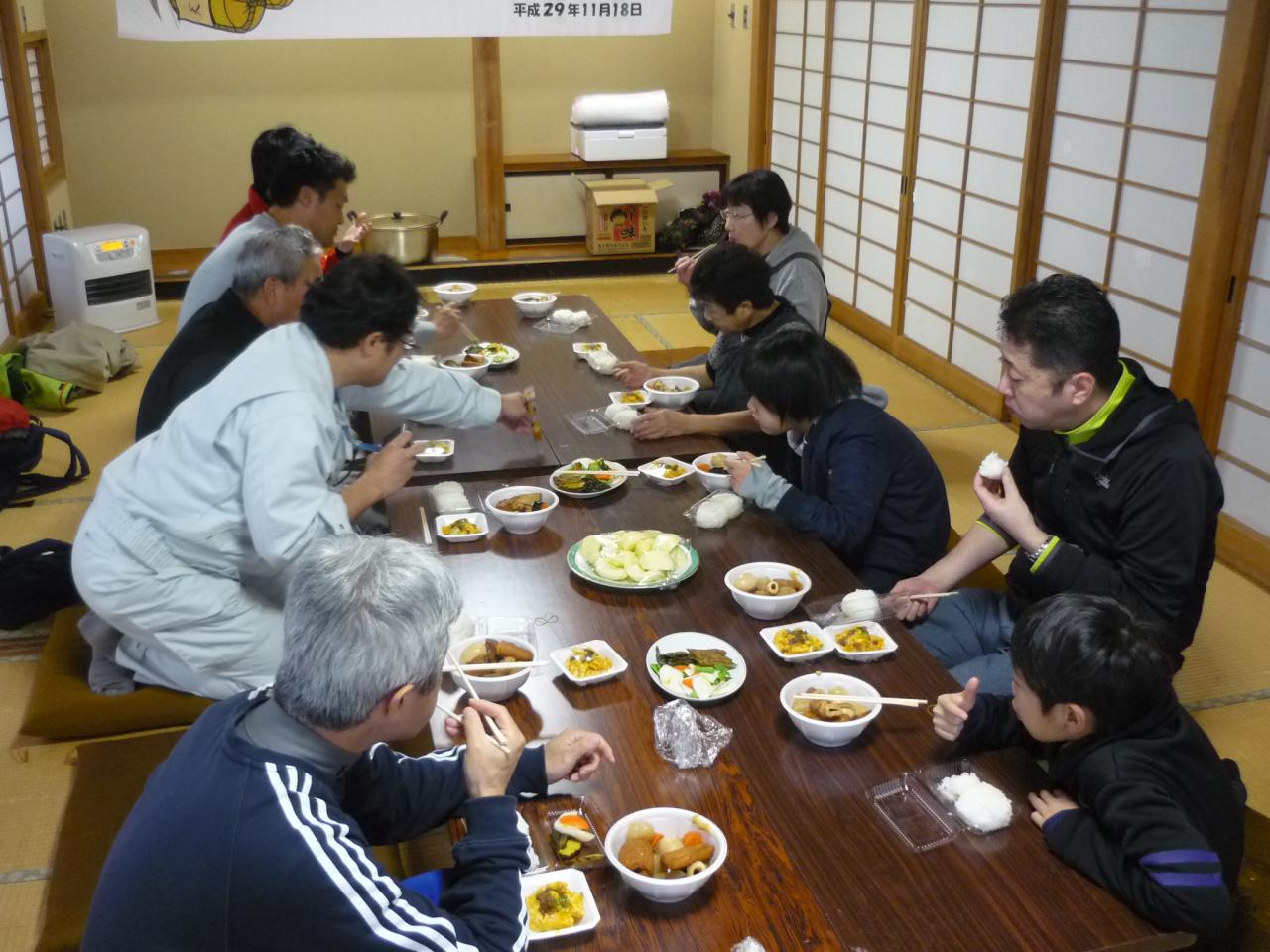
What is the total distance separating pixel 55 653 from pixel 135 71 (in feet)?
19.8

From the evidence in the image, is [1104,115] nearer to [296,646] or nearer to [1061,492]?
[1061,492]

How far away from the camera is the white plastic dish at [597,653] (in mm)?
2090

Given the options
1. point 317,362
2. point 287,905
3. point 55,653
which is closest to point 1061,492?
point 317,362

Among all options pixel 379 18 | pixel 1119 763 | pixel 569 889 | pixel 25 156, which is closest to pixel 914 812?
pixel 1119 763

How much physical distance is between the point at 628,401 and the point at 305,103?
5.50 meters

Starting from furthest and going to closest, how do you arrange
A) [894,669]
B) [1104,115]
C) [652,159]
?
[652,159] → [1104,115] → [894,669]

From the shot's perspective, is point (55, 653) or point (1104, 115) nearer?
point (55, 653)

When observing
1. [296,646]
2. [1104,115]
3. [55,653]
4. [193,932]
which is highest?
[1104,115]

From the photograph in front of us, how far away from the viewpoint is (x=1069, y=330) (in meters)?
2.34

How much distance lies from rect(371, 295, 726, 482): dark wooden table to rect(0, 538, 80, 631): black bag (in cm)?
99

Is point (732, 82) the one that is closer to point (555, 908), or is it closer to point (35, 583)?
point (35, 583)

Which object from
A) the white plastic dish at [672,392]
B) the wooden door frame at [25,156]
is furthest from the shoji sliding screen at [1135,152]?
the wooden door frame at [25,156]

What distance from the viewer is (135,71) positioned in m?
7.65

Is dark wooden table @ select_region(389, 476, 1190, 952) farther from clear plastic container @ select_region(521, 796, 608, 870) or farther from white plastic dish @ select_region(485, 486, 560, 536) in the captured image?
white plastic dish @ select_region(485, 486, 560, 536)
